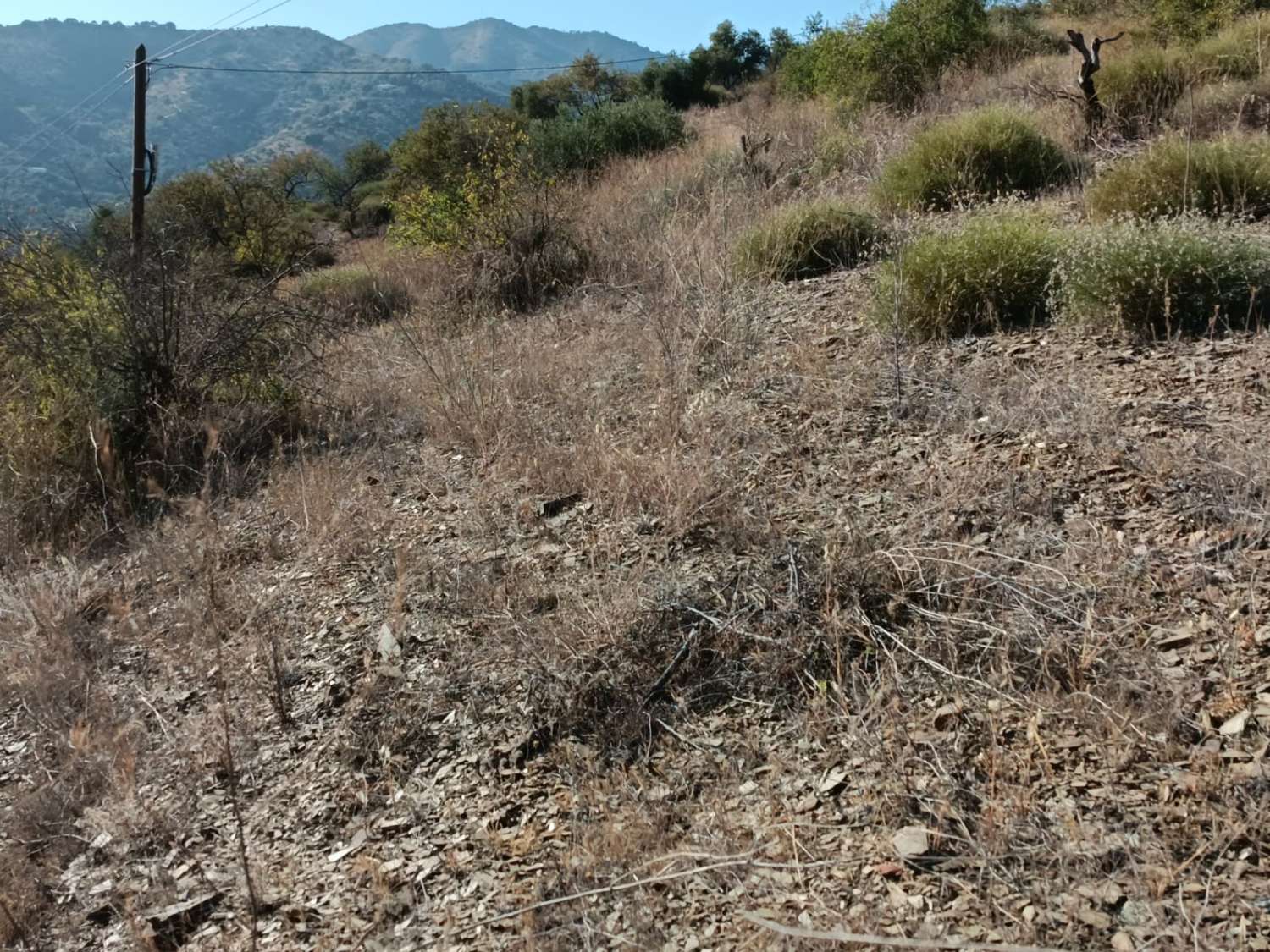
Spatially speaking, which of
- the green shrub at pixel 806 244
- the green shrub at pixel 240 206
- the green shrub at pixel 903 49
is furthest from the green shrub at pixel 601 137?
the green shrub at pixel 806 244

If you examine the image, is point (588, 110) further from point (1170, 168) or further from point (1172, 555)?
point (1172, 555)

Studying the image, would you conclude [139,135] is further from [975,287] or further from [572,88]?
[572,88]

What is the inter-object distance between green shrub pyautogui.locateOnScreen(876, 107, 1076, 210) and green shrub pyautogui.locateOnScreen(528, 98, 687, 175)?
247 inches

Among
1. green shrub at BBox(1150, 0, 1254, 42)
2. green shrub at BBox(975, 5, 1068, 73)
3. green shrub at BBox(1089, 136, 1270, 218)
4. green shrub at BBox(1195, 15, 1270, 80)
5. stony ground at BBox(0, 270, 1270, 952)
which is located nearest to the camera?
stony ground at BBox(0, 270, 1270, 952)

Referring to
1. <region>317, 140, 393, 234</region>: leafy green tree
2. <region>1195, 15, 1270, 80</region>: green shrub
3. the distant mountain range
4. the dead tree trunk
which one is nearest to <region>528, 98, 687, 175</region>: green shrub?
the dead tree trunk

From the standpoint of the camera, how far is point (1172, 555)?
2.66 m

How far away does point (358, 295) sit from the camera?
9797 mm

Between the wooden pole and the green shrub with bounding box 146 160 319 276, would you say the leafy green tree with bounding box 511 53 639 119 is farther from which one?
the wooden pole

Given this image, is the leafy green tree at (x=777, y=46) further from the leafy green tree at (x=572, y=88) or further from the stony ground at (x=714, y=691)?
the stony ground at (x=714, y=691)

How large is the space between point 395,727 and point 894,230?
459 centimetres

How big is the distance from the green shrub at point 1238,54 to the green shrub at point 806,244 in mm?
4439

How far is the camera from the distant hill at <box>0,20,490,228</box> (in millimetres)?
95750

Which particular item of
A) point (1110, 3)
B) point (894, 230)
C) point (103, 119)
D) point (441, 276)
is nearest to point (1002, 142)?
point (894, 230)

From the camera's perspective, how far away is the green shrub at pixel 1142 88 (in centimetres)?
770
